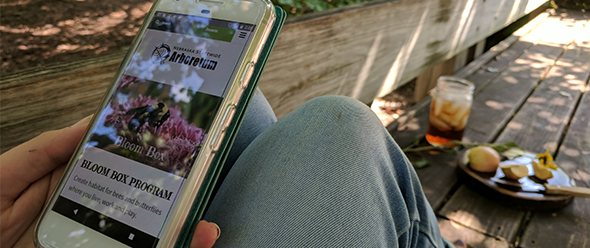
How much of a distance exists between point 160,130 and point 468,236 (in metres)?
0.80

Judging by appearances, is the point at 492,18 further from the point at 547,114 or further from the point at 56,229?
the point at 56,229

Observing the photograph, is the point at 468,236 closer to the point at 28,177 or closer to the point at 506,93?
the point at 28,177

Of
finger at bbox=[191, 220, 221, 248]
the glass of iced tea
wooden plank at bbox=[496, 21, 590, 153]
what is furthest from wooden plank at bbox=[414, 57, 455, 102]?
finger at bbox=[191, 220, 221, 248]

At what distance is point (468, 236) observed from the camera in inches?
35.2

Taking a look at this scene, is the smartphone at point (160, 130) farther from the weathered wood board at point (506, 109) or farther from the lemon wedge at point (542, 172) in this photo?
the lemon wedge at point (542, 172)

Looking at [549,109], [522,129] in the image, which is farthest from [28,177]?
[549,109]

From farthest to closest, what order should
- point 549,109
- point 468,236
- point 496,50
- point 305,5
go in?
point 496,50, point 549,109, point 305,5, point 468,236

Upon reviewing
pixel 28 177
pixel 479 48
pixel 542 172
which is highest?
pixel 479 48

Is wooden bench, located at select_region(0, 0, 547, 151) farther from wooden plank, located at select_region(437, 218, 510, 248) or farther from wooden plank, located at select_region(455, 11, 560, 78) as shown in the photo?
wooden plank, located at select_region(437, 218, 510, 248)

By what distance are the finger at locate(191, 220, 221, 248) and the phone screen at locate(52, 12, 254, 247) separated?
5cm

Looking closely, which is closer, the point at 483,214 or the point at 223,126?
the point at 223,126

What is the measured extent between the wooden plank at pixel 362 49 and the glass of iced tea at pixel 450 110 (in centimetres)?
36

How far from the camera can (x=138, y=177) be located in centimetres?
51

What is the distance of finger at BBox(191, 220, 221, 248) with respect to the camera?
463 millimetres
